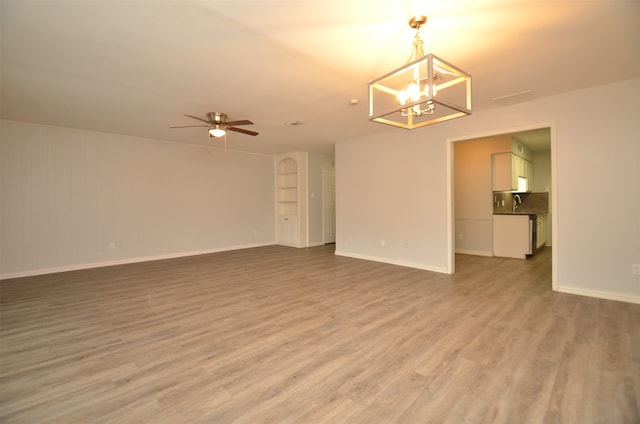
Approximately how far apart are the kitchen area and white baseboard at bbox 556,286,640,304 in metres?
2.27

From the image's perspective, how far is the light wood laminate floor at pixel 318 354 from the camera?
1.70 meters

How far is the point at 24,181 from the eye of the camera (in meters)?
4.82

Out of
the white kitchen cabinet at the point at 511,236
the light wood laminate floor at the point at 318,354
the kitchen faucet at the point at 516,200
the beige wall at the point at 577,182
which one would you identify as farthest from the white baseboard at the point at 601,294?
the kitchen faucet at the point at 516,200

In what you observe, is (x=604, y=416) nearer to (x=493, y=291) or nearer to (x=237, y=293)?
(x=493, y=291)

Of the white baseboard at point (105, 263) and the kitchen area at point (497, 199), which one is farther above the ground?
the kitchen area at point (497, 199)

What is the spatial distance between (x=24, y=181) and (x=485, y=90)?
7.20 m

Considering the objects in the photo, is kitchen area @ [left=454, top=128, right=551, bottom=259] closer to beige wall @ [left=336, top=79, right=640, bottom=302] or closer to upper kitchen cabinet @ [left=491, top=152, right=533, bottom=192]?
upper kitchen cabinet @ [left=491, top=152, right=533, bottom=192]

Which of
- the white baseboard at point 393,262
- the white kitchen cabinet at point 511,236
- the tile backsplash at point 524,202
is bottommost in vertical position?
the white baseboard at point 393,262

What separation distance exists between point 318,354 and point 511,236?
544 centimetres

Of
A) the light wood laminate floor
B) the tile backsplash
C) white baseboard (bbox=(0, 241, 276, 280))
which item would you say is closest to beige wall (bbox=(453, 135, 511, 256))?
the tile backsplash

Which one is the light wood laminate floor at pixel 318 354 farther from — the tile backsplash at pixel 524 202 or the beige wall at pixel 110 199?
the tile backsplash at pixel 524 202

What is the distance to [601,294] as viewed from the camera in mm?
3500

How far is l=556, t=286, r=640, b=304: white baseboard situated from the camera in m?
3.32

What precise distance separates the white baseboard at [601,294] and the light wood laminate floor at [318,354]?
0.17 m
